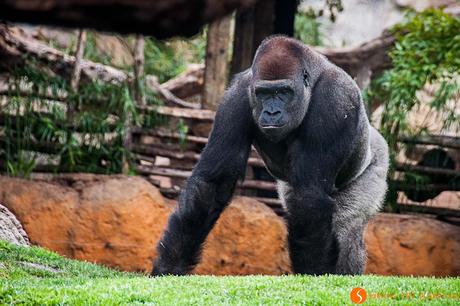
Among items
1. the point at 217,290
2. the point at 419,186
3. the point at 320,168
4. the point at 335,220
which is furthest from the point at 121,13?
the point at 419,186

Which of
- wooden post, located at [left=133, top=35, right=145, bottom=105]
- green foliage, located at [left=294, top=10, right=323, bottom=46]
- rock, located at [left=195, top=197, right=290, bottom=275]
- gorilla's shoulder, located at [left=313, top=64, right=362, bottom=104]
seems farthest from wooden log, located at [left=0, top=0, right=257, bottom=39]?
green foliage, located at [left=294, top=10, right=323, bottom=46]

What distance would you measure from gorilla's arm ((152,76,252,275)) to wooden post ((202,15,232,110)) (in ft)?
15.5

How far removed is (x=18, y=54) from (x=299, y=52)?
18.2 ft

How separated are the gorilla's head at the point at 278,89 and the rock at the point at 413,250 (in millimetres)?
4465

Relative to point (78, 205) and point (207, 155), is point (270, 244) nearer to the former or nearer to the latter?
point (78, 205)

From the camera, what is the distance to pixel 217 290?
468 cm

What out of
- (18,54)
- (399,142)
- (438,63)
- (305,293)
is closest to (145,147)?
(18,54)

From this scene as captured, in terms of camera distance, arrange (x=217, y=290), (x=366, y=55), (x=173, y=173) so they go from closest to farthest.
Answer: (x=217, y=290), (x=173, y=173), (x=366, y=55)

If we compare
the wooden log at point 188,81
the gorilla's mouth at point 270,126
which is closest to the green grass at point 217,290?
the gorilla's mouth at point 270,126

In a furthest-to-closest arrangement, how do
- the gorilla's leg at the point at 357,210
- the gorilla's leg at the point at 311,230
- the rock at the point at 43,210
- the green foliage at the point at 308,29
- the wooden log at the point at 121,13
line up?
the green foliage at the point at 308,29 < the rock at the point at 43,210 < the gorilla's leg at the point at 357,210 < the gorilla's leg at the point at 311,230 < the wooden log at the point at 121,13

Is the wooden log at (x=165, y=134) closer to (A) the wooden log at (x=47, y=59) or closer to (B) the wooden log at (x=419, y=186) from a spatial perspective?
(A) the wooden log at (x=47, y=59)

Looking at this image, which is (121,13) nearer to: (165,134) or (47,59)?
(165,134)

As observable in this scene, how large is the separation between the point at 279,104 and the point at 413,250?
4.82m

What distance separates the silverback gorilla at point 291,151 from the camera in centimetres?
568
